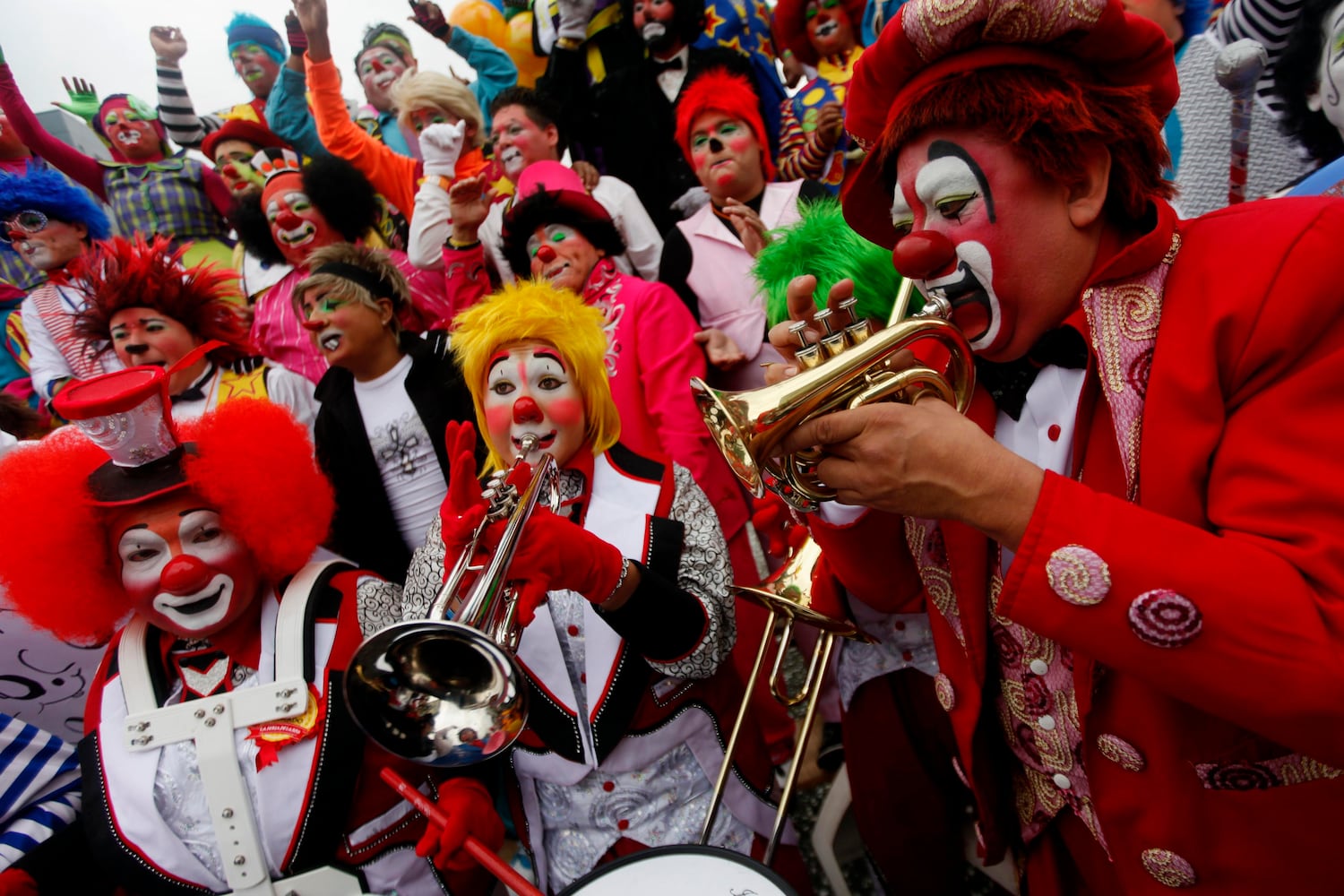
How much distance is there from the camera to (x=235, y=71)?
693 centimetres

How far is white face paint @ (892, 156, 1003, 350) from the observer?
1313 mm

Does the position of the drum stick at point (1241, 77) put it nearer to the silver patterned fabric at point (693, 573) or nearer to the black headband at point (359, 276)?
the silver patterned fabric at point (693, 573)

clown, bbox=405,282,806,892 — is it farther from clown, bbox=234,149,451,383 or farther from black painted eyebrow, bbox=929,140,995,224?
clown, bbox=234,149,451,383

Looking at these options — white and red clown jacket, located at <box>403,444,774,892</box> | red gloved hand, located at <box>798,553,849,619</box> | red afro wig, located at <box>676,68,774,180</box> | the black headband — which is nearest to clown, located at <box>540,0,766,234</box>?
red afro wig, located at <box>676,68,774,180</box>

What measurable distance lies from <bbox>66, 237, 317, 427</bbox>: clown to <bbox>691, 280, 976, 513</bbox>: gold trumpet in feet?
9.65

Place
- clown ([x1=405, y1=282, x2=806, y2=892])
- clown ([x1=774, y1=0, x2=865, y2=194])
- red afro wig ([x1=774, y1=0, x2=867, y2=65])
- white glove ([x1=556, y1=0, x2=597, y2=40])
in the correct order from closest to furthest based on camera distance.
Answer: clown ([x1=405, y1=282, x2=806, y2=892]) → clown ([x1=774, y1=0, x2=865, y2=194]) → red afro wig ([x1=774, y1=0, x2=867, y2=65]) → white glove ([x1=556, y1=0, x2=597, y2=40])

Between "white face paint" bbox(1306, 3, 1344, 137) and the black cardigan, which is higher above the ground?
"white face paint" bbox(1306, 3, 1344, 137)

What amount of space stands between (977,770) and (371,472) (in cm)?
270

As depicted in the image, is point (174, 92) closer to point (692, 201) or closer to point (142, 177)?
point (142, 177)

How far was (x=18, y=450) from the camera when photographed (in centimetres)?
242

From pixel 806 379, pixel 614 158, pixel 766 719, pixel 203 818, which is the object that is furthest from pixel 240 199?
pixel 806 379

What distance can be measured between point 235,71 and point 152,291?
477 centimetres

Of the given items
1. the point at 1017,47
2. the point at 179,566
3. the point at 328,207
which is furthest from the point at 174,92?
the point at 1017,47

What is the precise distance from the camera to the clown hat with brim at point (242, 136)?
18.2 ft
